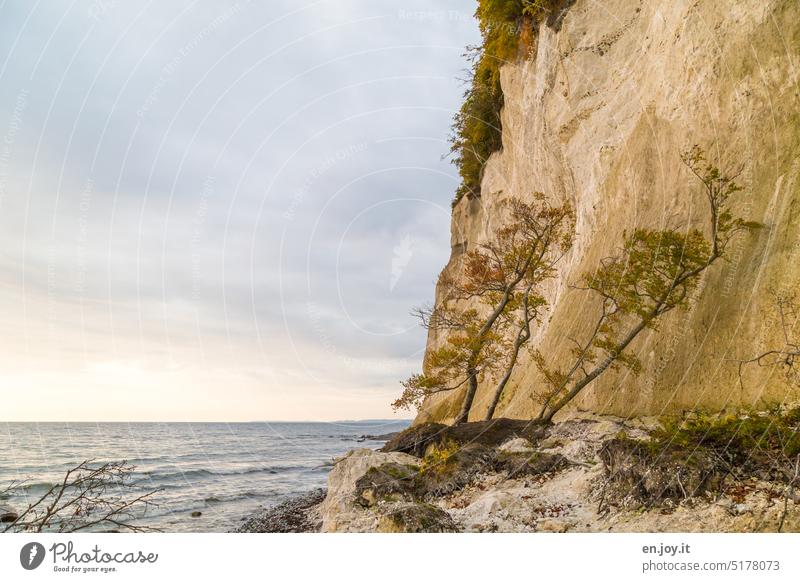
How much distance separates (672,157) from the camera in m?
12.3

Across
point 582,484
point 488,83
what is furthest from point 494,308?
point 488,83

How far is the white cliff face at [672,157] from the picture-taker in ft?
31.1

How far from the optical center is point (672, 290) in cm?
1098

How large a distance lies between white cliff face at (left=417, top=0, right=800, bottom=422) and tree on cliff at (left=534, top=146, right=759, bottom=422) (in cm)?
28

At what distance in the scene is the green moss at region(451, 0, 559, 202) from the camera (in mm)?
19203

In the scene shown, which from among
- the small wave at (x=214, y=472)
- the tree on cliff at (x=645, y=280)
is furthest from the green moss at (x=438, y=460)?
the small wave at (x=214, y=472)

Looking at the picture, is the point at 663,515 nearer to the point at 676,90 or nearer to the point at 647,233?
the point at 647,233

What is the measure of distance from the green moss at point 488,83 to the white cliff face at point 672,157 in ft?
4.72
